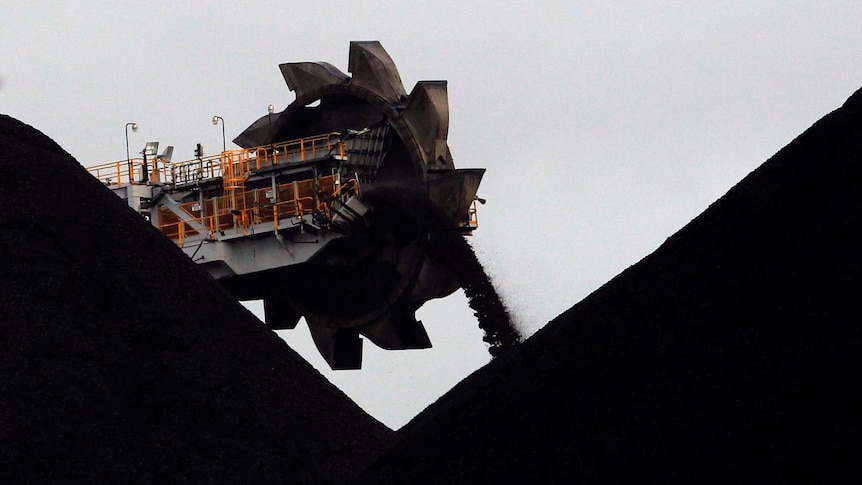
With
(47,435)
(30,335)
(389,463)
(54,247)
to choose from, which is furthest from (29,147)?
(389,463)

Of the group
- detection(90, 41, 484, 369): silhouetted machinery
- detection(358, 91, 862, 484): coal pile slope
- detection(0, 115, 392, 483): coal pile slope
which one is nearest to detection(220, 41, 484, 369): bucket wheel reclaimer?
detection(90, 41, 484, 369): silhouetted machinery

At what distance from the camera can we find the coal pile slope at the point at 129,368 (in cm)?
2298

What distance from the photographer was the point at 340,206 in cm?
3378

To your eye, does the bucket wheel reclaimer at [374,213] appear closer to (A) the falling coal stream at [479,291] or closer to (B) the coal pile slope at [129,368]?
(A) the falling coal stream at [479,291]

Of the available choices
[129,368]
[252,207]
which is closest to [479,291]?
[252,207]

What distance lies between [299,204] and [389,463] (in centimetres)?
1412

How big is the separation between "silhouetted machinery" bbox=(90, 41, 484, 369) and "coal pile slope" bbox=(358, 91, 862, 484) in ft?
41.4

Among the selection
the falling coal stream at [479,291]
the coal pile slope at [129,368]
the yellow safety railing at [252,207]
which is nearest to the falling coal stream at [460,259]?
the falling coal stream at [479,291]

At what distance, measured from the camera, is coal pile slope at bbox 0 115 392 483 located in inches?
905

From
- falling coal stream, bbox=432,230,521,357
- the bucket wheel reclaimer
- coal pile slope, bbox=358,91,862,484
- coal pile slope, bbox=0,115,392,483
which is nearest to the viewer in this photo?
coal pile slope, bbox=358,91,862,484

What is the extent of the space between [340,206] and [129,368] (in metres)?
9.68

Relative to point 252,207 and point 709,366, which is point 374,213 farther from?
point 709,366

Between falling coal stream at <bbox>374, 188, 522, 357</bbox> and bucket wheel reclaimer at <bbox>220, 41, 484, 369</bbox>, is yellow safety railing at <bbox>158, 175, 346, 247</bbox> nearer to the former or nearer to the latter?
bucket wheel reclaimer at <bbox>220, 41, 484, 369</bbox>

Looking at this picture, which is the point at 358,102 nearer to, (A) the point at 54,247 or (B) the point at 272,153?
(B) the point at 272,153
